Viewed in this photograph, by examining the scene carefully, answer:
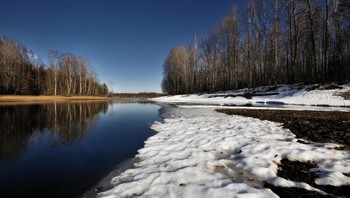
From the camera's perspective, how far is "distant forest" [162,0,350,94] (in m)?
23.7

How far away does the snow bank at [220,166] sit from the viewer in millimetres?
2836

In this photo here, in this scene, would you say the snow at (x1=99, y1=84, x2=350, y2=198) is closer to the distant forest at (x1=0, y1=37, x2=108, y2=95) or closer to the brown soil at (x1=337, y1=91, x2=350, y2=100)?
the brown soil at (x1=337, y1=91, x2=350, y2=100)

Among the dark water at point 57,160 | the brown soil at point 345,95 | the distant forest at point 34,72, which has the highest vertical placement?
the distant forest at point 34,72

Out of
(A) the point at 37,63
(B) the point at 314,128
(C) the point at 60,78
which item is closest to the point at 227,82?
(B) the point at 314,128

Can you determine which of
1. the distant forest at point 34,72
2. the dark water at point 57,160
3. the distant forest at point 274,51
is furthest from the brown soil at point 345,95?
the distant forest at point 34,72

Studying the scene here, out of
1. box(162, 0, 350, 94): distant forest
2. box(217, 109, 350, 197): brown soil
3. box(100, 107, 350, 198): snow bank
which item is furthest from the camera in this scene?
box(162, 0, 350, 94): distant forest

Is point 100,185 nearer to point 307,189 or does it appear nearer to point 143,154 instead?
point 143,154

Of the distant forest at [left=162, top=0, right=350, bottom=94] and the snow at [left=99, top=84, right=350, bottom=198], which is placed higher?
the distant forest at [left=162, top=0, right=350, bottom=94]

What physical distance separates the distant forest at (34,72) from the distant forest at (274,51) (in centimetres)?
3025

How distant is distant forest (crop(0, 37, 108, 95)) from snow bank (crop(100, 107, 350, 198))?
48.0 metres

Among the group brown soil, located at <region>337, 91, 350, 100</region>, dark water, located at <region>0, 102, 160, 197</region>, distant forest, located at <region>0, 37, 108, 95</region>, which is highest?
distant forest, located at <region>0, 37, 108, 95</region>

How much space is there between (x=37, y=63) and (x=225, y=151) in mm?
64671

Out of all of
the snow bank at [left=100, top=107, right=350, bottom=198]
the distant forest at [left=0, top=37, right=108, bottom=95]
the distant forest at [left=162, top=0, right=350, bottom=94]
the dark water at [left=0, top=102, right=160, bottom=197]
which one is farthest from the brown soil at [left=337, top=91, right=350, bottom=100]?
the distant forest at [left=0, top=37, right=108, bottom=95]

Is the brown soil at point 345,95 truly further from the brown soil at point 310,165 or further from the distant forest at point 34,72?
the distant forest at point 34,72
